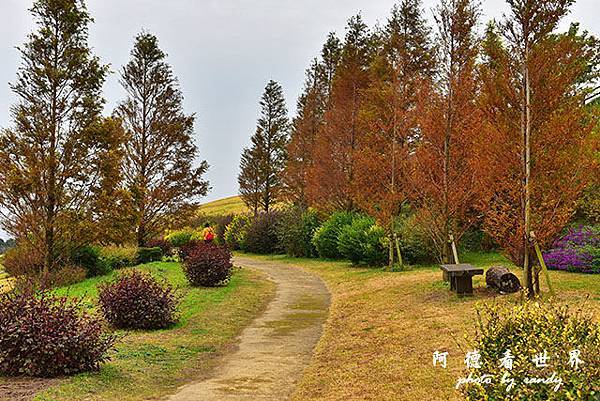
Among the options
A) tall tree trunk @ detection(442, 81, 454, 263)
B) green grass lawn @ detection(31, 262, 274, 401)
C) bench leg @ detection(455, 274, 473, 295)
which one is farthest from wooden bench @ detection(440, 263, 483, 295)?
green grass lawn @ detection(31, 262, 274, 401)

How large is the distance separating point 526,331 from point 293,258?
73.6 feet

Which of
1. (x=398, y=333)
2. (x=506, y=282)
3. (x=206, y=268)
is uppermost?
(x=206, y=268)

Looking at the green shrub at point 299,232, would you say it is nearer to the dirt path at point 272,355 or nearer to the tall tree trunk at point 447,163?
the dirt path at point 272,355

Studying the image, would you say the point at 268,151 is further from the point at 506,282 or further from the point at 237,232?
the point at 506,282

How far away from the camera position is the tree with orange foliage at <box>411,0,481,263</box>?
1336 centimetres

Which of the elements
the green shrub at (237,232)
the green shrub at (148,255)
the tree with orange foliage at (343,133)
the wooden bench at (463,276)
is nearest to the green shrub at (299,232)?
the tree with orange foliage at (343,133)

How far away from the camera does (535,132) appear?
9.85 m

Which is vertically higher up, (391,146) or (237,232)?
(391,146)

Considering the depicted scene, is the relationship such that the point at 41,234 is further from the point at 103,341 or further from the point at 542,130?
the point at 542,130

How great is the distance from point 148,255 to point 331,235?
819cm

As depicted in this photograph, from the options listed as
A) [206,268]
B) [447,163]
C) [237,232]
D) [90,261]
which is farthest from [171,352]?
[237,232]

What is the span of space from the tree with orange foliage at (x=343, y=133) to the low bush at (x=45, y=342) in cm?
1759

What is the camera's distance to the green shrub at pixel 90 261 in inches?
787

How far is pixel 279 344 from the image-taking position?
874cm
